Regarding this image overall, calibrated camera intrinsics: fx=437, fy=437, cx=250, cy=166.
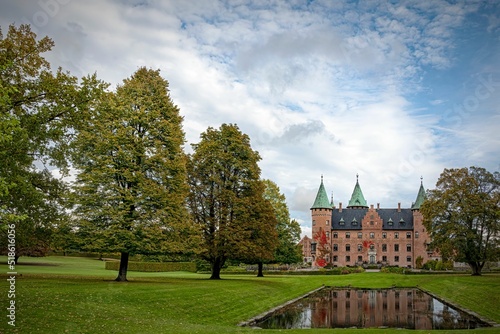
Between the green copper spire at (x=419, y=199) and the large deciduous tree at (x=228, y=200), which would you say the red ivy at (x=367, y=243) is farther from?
the large deciduous tree at (x=228, y=200)

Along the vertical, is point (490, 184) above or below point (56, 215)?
above

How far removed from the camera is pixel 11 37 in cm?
1828

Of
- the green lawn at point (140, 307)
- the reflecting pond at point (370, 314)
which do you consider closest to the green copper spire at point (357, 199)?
the reflecting pond at point (370, 314)

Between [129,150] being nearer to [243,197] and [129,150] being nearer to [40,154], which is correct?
[40,154]

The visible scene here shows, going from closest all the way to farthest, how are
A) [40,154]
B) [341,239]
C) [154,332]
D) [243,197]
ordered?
[154,332] < [40,154] < [243,197] < [341,239]

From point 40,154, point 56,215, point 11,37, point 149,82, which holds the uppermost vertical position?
point 149,82

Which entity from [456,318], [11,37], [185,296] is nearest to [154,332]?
[185,296]

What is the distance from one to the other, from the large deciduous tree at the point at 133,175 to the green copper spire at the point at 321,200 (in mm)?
76282

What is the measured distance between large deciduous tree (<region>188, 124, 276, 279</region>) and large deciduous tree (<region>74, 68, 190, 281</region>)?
8.09 meters

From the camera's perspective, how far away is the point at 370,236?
105 m

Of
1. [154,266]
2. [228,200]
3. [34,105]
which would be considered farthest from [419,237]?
[34,105]

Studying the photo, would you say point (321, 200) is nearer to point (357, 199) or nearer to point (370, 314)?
point (357, 199)

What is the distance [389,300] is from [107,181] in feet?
76.8

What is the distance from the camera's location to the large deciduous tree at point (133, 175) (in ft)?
86.8
